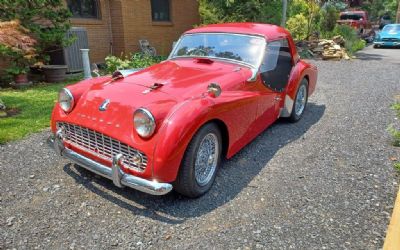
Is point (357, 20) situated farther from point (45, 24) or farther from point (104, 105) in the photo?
point (104, 105)

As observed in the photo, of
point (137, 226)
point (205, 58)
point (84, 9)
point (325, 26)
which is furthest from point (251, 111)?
point (325, 26)

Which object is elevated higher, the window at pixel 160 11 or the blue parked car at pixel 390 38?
the window at pixel 160 11

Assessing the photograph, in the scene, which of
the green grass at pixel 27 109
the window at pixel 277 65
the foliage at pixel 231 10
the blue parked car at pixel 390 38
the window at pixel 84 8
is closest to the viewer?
the window at pixel 277 65

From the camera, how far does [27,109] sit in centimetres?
570

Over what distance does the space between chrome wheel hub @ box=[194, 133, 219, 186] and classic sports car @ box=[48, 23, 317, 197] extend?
1cm

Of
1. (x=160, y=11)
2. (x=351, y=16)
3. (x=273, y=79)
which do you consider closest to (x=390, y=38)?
(x=351, y=16)

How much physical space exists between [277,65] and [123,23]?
25.8 feet

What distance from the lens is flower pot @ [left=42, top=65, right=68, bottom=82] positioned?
7.98 metres

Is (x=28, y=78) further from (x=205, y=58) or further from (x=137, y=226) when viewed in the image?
(x=137, y=226)

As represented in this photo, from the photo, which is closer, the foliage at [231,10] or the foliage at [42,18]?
the foliage at [42,18]

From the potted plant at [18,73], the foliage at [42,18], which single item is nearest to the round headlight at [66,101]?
the potted plant at [18,73]

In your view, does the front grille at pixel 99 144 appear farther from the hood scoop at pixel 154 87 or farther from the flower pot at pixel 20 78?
the flower pot at pixel 20 78

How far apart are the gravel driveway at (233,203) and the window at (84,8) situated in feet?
21.8

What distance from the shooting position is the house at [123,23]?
34.2 feet
